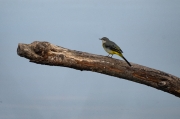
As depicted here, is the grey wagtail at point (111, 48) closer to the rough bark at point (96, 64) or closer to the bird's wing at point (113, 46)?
the bird's wing at point (113, 46)

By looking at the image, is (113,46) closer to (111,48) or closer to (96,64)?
(111,48)

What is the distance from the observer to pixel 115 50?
4.81m

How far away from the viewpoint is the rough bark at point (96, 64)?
414cm

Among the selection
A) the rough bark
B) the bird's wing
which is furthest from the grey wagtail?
the rough bark

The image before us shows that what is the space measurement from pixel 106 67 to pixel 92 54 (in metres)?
0.23

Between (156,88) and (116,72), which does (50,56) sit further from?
(156,88)

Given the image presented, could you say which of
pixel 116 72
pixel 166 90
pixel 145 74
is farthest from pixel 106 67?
pixel 166 90

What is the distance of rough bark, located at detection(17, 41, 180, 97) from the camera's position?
4141 millimetres

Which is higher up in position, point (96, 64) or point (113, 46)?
point (113, 46)

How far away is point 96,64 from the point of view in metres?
4.55

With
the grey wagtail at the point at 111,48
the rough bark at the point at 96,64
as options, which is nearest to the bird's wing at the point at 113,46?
the grey wagtail at the point at 111,48

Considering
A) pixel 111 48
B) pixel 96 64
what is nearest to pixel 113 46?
pixel 111 48

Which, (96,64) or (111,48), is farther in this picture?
(111,48)

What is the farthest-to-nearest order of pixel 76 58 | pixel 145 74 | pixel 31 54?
1. pixel 145 74
2. pixel 76 58
3. pixel 31 54
